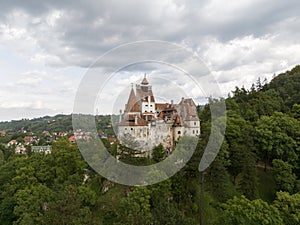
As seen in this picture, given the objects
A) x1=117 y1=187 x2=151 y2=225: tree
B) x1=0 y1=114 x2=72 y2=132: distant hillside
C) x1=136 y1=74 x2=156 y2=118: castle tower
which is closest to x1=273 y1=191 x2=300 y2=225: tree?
x1=117 y1=187 x2=151 y2=225: tree

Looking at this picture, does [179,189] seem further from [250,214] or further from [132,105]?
[132,105]

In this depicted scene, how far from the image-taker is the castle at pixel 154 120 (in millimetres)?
19422

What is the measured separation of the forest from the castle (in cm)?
243

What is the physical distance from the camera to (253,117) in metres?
26.4

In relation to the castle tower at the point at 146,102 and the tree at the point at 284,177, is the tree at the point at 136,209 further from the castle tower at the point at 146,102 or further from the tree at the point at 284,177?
the tree at the point at 284,177

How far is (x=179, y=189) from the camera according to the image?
625 inches

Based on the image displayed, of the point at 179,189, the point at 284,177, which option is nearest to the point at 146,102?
the point at 179,189

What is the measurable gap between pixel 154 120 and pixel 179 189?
7.14 m

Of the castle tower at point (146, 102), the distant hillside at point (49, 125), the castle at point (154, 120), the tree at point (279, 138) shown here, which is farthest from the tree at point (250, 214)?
the distant hillside at point (49, 125)

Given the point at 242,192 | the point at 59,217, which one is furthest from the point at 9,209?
the point at 242,192

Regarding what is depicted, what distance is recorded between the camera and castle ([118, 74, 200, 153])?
63.7 ft

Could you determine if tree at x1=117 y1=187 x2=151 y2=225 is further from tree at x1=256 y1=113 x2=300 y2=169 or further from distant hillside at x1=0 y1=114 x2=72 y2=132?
distant hillside at x1=0 y1=114 x2=72 y2=132

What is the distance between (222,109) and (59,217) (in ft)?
48.1

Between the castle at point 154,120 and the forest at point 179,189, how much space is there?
7.97 feet
